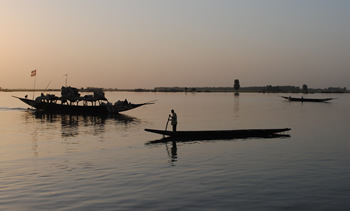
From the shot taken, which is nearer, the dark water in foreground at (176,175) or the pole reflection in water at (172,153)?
the dark water in foreground at (176,175)

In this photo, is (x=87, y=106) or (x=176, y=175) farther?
(x=87, y=106)

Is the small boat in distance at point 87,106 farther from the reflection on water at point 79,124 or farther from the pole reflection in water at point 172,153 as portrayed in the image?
the pole reflection in water at point 172,153

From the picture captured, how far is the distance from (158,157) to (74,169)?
5.36m

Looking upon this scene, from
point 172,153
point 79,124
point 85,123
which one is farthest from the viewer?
point 85,123

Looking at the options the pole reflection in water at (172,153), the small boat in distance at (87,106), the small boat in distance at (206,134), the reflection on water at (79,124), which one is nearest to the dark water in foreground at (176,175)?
the pole reflection in water at (172,153)

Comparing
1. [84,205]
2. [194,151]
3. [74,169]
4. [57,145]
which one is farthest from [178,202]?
[57,145]

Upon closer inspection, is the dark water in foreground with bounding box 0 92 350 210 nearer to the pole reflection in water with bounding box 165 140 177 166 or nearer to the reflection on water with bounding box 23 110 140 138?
the pole reflection in water with bounding box 165 140 177 166

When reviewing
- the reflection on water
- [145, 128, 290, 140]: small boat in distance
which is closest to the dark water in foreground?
[145, 128, 290, 140]: small boat in distance

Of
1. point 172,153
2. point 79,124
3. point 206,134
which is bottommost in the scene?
point 79,124

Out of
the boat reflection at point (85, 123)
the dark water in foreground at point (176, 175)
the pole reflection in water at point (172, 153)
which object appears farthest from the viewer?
the boat reflection at point (85, 123)

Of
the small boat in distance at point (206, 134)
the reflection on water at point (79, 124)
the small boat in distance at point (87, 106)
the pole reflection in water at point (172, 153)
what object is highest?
the small boat in distance at point (87, 106)

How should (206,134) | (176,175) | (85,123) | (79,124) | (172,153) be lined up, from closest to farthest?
(176,175), (172,153), (206,134), (79,124), (85,123)

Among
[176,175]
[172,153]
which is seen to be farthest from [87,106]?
[176,175]

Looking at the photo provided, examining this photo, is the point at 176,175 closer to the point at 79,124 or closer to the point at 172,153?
the point at 172,153
